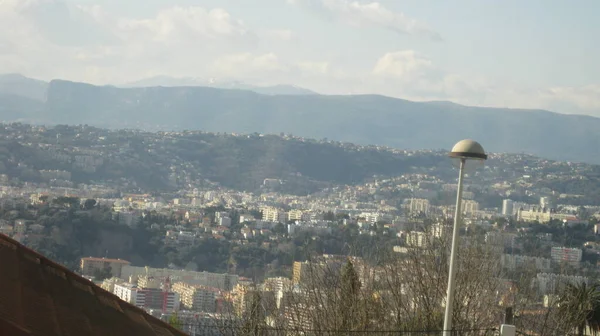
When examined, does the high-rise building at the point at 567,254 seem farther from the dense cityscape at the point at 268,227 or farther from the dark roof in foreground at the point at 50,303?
the dark roof in foreground at the point at 50,303

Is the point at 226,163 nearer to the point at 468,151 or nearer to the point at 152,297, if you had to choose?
the point at 152,297

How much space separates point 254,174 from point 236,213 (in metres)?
37.8

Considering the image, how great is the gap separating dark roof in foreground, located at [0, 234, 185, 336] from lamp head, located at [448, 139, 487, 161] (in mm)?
3646

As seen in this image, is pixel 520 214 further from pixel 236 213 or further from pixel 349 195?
pixel 349 195

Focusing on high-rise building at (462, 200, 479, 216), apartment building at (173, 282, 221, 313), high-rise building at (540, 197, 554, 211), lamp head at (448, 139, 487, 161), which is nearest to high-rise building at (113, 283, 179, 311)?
apartment building at (173, 282, 221, 313)

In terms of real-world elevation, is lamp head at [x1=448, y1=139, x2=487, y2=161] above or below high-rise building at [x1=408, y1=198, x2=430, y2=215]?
above

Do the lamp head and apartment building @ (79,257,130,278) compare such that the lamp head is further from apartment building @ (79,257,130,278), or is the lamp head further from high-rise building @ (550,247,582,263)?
apartment building @ (79,257,130,278)

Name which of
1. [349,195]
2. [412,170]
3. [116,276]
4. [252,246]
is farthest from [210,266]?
[412,170]

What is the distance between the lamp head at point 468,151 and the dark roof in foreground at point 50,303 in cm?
365

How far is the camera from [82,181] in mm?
101500

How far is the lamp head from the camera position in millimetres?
9242

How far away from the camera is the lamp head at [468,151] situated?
30.3 ft

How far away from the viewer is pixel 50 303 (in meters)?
5.80

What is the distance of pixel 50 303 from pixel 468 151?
4.70 m
